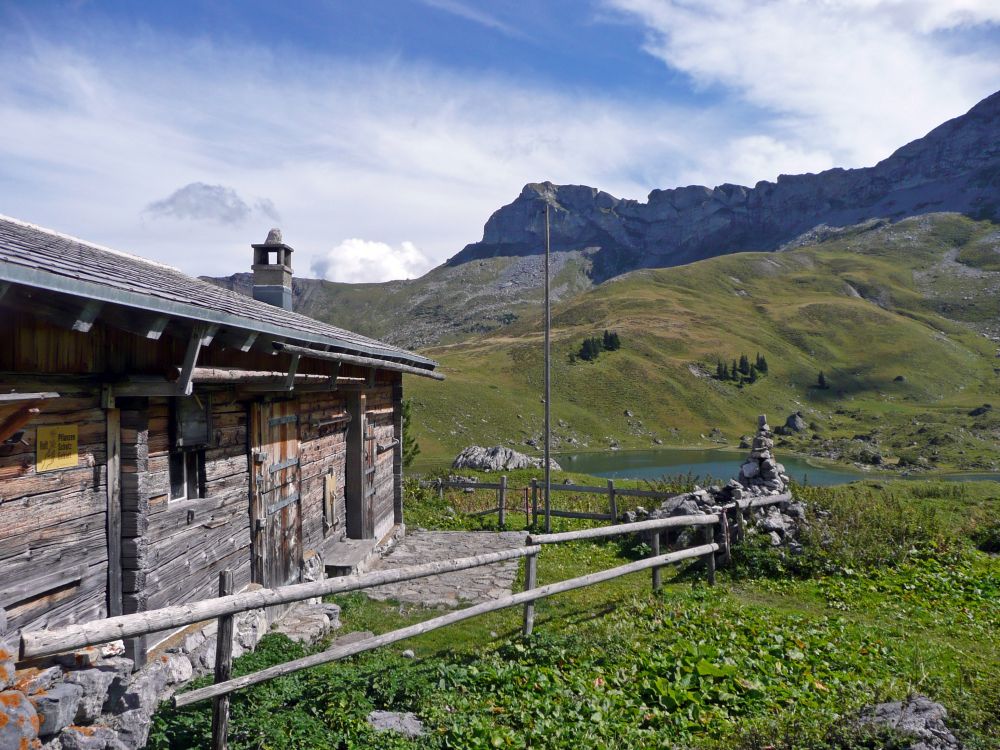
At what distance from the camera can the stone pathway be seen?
32.3ft

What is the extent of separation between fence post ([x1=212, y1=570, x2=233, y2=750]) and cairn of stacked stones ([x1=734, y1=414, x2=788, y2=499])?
444 inches

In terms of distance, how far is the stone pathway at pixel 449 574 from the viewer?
9859 mm

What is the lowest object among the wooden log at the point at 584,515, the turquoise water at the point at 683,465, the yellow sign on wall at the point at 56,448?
the turquoise water at the point at 683,465

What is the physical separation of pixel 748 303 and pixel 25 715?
129 meters

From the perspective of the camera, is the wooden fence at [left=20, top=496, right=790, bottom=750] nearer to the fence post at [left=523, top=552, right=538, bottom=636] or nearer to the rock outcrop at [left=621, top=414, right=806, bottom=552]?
the fence post at [left=523, top=552, right=538, bottom=636]

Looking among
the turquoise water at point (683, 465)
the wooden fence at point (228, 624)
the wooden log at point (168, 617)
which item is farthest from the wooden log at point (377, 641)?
the turquoise water at point (683, 465)

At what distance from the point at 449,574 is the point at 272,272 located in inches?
316

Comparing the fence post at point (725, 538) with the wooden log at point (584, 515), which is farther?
the wooden log at point (584, 515)

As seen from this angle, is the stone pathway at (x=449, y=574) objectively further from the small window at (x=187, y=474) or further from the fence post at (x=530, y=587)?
the small window at (x=187, y=474)

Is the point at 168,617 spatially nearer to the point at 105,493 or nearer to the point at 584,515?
the point at 105,493

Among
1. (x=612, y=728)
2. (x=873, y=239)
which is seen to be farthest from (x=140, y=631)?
(x=873, y=239)

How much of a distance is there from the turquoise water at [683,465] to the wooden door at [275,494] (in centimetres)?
3164

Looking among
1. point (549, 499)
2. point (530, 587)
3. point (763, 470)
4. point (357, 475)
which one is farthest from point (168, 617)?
point (763, 470)

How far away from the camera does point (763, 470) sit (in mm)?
13617
